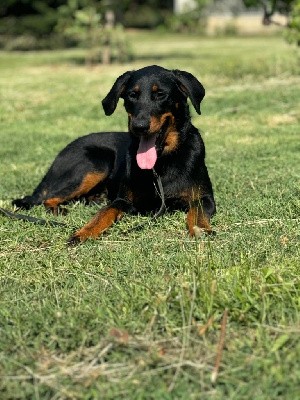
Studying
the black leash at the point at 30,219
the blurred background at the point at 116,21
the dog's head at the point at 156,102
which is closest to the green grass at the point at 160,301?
the black leash at the point at 30,219

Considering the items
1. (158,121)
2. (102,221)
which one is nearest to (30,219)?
(102,221)

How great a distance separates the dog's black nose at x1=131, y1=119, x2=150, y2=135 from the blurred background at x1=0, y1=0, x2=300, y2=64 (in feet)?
30.1

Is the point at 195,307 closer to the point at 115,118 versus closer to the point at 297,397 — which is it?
the point at 297,397

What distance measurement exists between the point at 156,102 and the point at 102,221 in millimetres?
870

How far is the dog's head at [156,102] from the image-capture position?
4.95 meters

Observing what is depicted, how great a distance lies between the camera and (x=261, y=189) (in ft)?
20.2

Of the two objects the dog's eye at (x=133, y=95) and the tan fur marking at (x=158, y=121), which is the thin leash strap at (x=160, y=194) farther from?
the dog's eye at (x=133, y=95)

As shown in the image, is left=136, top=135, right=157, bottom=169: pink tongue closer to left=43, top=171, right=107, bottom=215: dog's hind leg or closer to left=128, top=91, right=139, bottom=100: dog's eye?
left=128, top=91, right=139, bottom=100: dog's eye

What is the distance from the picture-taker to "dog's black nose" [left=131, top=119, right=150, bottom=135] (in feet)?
Answer: 15.7

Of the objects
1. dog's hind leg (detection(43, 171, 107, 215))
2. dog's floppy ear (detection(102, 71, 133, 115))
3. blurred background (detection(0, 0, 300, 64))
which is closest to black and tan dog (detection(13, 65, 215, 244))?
dog's floppy ear (detection(102, 71, 133, 115))

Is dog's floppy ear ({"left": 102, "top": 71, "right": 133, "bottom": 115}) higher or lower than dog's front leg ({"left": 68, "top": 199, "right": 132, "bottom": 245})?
higher

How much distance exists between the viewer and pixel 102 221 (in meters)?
5.04

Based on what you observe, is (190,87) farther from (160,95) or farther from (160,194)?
(160,194)

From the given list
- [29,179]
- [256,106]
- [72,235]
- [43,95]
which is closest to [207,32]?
[43,95]
